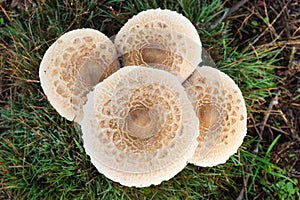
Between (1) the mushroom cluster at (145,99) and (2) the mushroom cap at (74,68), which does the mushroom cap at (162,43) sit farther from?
(2) the mushroom cap at (74,68)

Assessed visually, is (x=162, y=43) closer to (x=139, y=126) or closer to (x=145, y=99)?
(x=145, y=99)

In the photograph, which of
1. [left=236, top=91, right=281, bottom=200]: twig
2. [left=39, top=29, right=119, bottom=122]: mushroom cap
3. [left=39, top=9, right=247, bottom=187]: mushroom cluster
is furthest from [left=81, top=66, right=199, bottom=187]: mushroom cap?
[left=236, top=91, right=281, bottom=200]: twig

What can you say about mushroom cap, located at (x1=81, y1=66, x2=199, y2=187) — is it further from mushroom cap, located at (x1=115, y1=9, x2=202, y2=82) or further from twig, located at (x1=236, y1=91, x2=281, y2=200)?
twig, located at (x1=236, y1=91, x2=281, y2=200)

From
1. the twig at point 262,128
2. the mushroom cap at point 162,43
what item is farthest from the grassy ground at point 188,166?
the mushroom cap at point 162,43

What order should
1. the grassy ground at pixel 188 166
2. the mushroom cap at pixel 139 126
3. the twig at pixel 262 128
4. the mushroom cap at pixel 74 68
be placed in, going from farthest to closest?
the twig at pixel 262 128
the grassy ground at pixel 188 166
the mushroom cap at pixel 74 68
the mushroom cap at pixel 139 126

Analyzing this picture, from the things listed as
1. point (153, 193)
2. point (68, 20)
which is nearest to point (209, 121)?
point (153, 193)

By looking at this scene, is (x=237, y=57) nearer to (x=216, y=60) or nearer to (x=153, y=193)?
(x=216, y=60)
